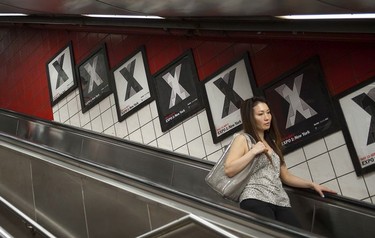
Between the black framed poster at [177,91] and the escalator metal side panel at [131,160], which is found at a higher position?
the black framed poster at [177,91]

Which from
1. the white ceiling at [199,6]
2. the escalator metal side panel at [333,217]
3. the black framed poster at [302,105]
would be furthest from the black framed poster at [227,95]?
the escalator metal side panel at [333,217]

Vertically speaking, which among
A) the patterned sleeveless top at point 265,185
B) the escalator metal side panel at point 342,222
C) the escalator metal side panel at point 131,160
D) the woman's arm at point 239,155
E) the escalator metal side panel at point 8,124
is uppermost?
the escalator metal side panel at point 8,124

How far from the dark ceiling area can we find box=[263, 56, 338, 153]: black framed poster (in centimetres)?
41

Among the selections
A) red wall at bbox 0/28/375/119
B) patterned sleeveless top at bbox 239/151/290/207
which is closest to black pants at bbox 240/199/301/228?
patterned sleeveless top at bbox 239/151/290/207

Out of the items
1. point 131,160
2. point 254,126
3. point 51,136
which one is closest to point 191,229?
point 254,126

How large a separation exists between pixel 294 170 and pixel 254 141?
6.58 feet

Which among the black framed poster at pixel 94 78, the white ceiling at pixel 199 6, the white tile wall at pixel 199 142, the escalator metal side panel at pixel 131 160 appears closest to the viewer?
the white ceiling at pixel 199 6

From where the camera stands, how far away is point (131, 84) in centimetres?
691

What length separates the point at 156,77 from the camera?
21.6 feet

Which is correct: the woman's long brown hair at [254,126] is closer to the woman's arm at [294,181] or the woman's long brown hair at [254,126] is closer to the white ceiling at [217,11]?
the woman's arm at [294,181]

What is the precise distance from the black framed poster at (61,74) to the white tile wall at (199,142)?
130 millimetres

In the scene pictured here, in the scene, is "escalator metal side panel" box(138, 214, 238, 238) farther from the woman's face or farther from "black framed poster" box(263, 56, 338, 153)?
"black framed poster" box(263, 56, 338, 153)

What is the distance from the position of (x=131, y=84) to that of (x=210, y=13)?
2.11m

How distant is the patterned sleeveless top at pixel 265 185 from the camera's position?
288cm
